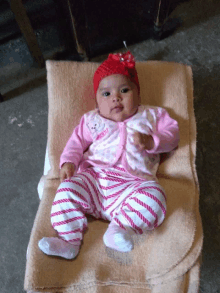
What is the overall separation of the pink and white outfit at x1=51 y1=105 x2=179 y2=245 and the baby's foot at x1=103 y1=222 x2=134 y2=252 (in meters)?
0.03

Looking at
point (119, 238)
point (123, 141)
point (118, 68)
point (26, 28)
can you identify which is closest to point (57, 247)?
point (119, 238)

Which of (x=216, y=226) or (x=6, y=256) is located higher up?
(x=6, y=256)

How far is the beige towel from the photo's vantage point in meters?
0.80

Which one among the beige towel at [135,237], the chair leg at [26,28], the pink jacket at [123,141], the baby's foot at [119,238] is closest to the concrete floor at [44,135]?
the chair leg at [26,28]

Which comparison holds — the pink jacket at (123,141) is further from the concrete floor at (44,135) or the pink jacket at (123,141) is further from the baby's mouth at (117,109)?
the concrete floor at (44,135)

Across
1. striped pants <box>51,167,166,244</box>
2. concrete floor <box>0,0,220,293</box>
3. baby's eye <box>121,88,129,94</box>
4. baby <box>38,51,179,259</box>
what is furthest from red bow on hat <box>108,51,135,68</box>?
concrete floor <box>0,0,220,293</box>

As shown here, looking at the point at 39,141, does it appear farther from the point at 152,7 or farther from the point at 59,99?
the point at 152,7

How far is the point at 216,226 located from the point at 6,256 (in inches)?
39.7

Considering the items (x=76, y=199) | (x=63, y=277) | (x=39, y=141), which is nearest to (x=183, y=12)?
(x=39, y=141)

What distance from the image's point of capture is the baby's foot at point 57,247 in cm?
79

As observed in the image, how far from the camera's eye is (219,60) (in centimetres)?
150

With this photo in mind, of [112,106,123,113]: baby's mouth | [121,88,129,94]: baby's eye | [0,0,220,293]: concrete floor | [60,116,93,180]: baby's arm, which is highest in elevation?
[121,88,129,94]: baby's eye

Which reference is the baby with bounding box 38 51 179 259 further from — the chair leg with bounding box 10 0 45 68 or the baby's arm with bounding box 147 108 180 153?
the chair leg with bounding box 10 0 45 68

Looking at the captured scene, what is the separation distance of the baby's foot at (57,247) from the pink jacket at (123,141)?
29cm
